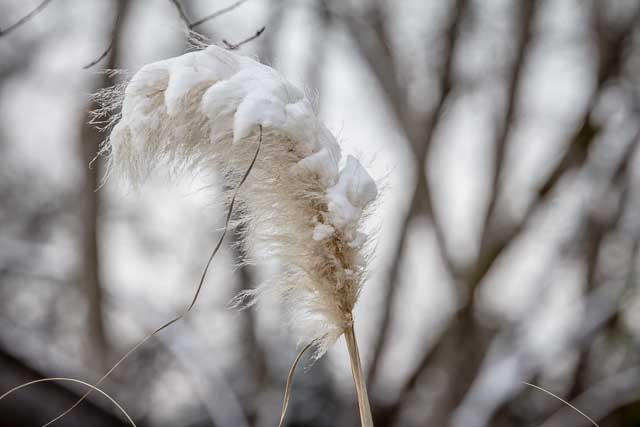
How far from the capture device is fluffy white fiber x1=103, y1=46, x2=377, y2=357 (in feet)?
1.37

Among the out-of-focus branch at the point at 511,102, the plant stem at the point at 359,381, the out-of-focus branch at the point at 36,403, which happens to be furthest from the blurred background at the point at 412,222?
the plant stem at the point at 359,381

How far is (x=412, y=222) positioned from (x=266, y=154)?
2409 mm

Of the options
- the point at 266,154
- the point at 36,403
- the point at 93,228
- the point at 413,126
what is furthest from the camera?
the point at 413,126

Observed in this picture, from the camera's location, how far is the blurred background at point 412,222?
269 centimetres

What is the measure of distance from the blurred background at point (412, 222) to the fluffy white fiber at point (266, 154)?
83.9 inches

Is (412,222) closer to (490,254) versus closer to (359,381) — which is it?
(490,254)

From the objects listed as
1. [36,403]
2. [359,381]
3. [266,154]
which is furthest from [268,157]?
[36,403]

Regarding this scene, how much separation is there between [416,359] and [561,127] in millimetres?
1097

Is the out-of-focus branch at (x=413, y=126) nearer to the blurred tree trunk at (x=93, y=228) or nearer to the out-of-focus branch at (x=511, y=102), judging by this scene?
the out-of-focus branch at (x=511, y=102)

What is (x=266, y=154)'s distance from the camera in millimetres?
445

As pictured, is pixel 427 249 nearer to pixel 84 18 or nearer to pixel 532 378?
pixel 532 378

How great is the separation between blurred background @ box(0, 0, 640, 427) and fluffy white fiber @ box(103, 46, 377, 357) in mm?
2132

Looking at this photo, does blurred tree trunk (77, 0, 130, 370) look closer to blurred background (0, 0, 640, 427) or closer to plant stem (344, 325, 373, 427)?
blurred background (0, 0, 640, 427)

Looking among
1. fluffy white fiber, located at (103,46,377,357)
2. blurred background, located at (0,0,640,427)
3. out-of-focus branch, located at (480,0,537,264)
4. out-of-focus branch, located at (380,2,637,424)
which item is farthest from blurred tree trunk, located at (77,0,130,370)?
fluffy white fiber, located at (103,46,377,357)
